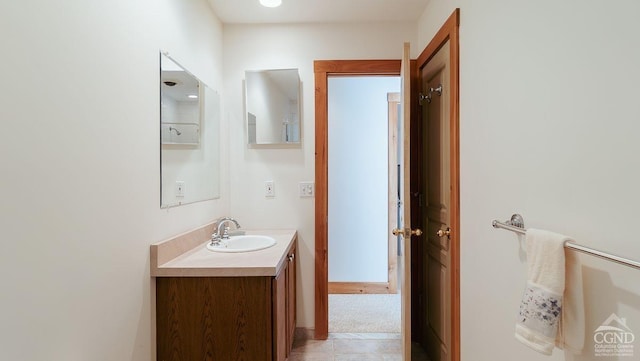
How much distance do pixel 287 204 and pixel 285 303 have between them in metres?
0.79

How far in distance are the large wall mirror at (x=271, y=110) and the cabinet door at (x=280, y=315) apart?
1.04m

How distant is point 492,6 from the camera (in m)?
1.21

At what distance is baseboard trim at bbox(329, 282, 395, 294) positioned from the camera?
3.16 metres

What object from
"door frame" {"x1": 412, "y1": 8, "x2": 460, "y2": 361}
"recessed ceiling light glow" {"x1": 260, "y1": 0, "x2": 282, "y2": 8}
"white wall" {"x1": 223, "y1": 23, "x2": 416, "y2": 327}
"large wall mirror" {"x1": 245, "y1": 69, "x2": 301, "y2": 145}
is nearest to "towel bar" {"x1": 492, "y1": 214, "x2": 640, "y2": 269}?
"door frame" {"x1": 412, "y1": 8, "x2": 460, "y2": 361}

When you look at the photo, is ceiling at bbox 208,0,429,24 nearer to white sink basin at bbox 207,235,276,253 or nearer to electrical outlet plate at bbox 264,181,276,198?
electrical outlet plate at bbox 264,181,276,198

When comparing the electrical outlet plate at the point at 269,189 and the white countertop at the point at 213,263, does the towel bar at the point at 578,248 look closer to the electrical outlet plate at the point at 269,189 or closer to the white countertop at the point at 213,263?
the white countertop at the point at 213,263

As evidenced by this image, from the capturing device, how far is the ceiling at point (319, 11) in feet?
6.69

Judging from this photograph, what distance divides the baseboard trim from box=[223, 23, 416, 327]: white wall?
0.94m

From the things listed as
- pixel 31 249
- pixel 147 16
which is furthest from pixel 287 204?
pixel 31 249

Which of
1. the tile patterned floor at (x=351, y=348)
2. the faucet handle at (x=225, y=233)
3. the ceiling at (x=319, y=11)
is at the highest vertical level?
the ceiling at (x=319, y=11)

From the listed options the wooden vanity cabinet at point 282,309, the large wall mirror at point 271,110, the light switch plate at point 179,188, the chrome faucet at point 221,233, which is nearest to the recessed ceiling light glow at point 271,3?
the large wall mirror at point 271,110

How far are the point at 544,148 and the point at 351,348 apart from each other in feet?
6.26

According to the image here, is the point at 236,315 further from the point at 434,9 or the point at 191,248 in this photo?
the point at 434,9

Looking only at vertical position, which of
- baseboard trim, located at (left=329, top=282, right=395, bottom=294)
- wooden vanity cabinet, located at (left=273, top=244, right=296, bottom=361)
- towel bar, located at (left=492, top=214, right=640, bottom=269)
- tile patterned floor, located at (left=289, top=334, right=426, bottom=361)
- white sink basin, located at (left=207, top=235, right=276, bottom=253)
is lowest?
tile patterned floor, located at (left=289, top=334, right=426, bottom=361)
